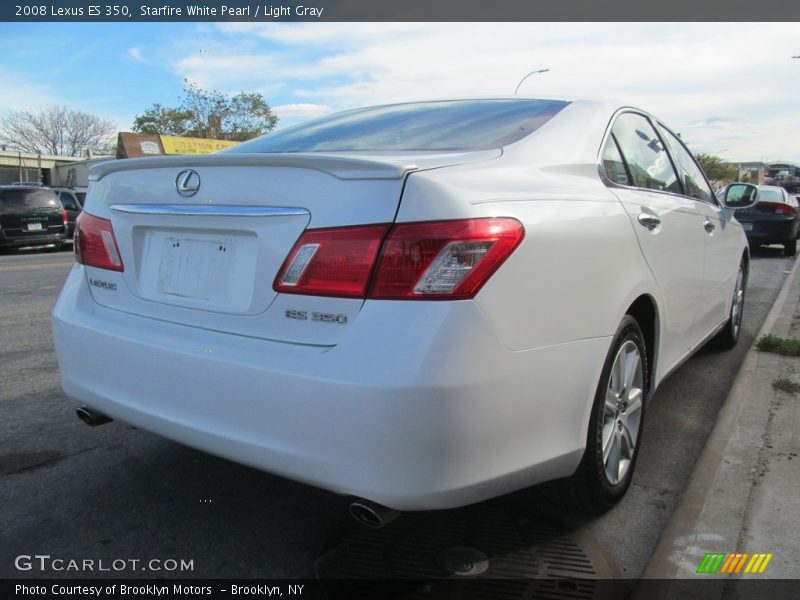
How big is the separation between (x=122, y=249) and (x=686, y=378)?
11.7 ft

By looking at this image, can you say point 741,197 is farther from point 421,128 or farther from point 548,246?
point 548,246

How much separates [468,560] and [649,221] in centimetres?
152

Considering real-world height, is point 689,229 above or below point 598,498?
above

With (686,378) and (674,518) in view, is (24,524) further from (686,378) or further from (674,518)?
(686,378)

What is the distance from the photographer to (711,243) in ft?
12.6

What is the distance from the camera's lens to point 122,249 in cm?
243

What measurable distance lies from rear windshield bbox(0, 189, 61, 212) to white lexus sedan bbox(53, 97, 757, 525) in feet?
49.4

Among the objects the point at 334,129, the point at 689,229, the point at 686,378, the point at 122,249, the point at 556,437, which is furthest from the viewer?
the point at 686,378

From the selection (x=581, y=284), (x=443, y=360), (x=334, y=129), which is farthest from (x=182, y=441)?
(x=334, y=129)

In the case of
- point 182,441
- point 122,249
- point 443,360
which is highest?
point 122,249

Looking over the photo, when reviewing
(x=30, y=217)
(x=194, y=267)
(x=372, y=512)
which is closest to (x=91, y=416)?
(x=194, y=267)

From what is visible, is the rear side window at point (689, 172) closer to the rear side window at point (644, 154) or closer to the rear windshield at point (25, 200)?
the rear side window at point (644, 154)

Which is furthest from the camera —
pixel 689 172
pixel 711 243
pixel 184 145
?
pixel 184 145

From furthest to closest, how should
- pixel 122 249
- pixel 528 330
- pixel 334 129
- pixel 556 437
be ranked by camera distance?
pixel 334 129 → pixel 122 249 → pixel 556 437 → pixel 528 330
